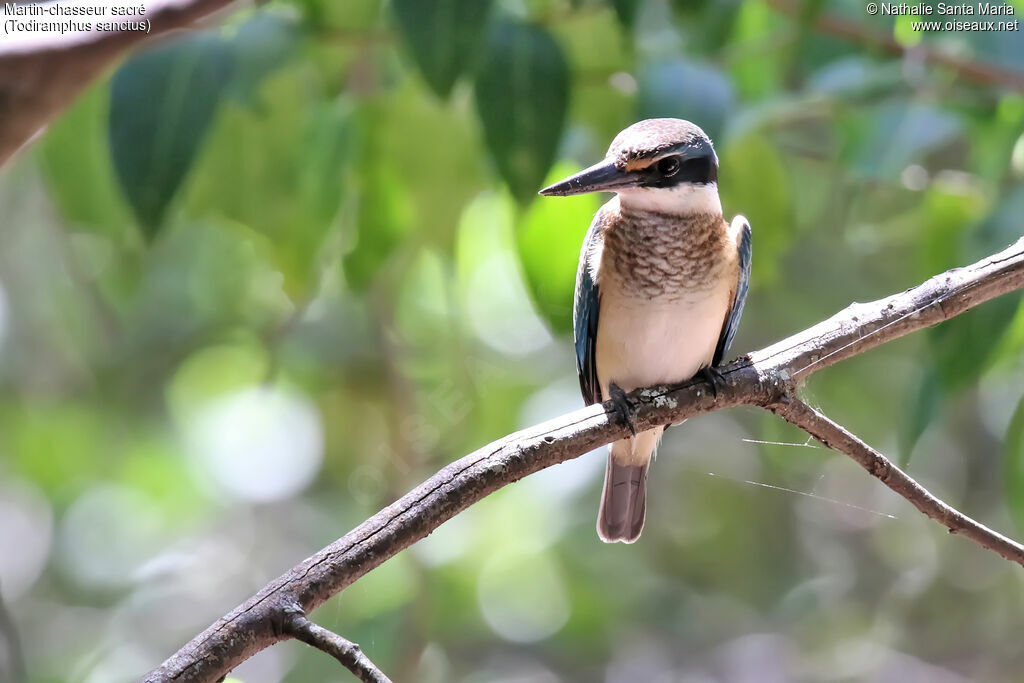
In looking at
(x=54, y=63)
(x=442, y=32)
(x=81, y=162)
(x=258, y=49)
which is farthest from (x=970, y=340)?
(x=81, y=162)

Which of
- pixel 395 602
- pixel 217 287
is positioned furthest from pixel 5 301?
pixel 395 602

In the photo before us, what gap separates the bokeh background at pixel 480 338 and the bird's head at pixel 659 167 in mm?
99

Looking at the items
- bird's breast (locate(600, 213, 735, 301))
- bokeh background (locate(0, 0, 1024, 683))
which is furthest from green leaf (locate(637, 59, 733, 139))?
bird's breast (locate(600, 213, 735, 301))

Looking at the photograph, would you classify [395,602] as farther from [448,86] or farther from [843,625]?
[448,86]

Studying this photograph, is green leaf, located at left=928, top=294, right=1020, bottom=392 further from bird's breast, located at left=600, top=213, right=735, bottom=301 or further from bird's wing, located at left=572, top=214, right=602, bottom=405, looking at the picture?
bird's wing, located at left=572, top=214, right=602, bottom=405

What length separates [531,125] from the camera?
73.4 inches

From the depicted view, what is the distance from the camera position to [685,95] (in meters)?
2.01

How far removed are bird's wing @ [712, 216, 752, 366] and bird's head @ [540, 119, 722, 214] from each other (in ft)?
0.63

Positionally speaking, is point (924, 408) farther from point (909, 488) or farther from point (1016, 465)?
point (909, 488)

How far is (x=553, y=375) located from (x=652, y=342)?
1795mm

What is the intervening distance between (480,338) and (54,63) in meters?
2.18

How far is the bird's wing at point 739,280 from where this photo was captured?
2.20 m

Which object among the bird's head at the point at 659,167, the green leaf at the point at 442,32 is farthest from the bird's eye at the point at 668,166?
the green leaf at the point at 442,32

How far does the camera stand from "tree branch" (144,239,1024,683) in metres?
1.16
